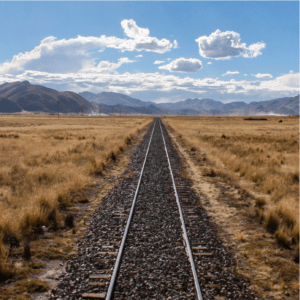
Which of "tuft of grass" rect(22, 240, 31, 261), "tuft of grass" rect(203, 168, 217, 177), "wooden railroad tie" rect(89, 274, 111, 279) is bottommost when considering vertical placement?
"wooden railroad tie" rect(89, 274, 111, 279)

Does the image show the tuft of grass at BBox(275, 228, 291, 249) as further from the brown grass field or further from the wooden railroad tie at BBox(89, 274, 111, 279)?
the wooden railroad tie at BBox(89, 274, 111, 279)

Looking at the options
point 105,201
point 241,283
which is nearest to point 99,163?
point 105,201

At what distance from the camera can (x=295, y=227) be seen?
687 centimetres

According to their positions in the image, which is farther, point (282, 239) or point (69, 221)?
point (69, 221)

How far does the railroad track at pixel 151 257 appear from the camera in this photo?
4.49m

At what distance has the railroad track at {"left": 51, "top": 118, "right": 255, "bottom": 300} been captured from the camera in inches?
177

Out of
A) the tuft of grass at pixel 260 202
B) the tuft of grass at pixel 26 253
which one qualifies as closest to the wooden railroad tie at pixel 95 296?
the tuft of grass at pixel 26 253

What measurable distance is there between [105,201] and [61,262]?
13.0ft

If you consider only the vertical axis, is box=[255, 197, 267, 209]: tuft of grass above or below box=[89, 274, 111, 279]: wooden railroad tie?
above

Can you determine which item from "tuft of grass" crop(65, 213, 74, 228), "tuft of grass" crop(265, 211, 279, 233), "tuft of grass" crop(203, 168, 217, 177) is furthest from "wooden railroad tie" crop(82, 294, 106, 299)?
"tuft of grass" crop(203, 168, 217, 177)

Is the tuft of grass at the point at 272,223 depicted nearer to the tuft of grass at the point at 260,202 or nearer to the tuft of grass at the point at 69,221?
the tuft of grass at the point at 260,202

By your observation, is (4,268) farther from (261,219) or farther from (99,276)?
(261,219)

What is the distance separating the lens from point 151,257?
546 cm

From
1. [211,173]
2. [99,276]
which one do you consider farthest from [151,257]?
[211,173]
